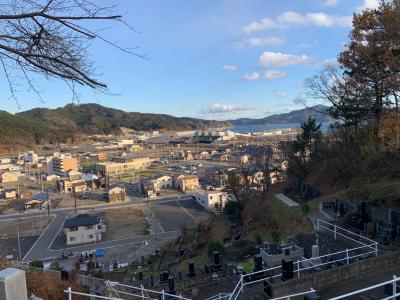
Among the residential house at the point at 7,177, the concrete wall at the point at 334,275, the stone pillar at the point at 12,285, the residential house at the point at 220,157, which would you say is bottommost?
the residential house at the point at 7,177

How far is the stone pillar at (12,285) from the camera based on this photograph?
7.39 ft

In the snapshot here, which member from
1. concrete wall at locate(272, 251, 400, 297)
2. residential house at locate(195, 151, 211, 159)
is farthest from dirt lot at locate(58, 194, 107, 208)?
residential house at locate(195, 151, 211, 159)

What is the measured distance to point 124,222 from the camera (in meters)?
25.9

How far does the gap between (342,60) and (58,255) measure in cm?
1746

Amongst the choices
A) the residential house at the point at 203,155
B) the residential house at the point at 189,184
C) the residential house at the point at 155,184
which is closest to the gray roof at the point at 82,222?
the residential house at the point at 155,184

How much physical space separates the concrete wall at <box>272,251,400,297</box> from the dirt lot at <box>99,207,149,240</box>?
18.4 m

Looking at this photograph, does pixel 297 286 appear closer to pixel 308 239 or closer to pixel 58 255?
pixel 308 239

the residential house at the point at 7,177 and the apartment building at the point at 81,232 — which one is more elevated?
the residential house at the point at 7,177

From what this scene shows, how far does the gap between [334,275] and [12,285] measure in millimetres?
4754

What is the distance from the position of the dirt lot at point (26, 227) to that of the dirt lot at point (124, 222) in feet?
14.7

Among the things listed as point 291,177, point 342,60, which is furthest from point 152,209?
point 342,60

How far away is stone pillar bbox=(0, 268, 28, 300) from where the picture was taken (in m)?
2.25

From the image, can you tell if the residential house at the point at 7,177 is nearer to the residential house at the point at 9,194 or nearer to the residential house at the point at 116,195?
the residential house at the point at 9,194

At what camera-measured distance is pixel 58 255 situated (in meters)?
19.6
